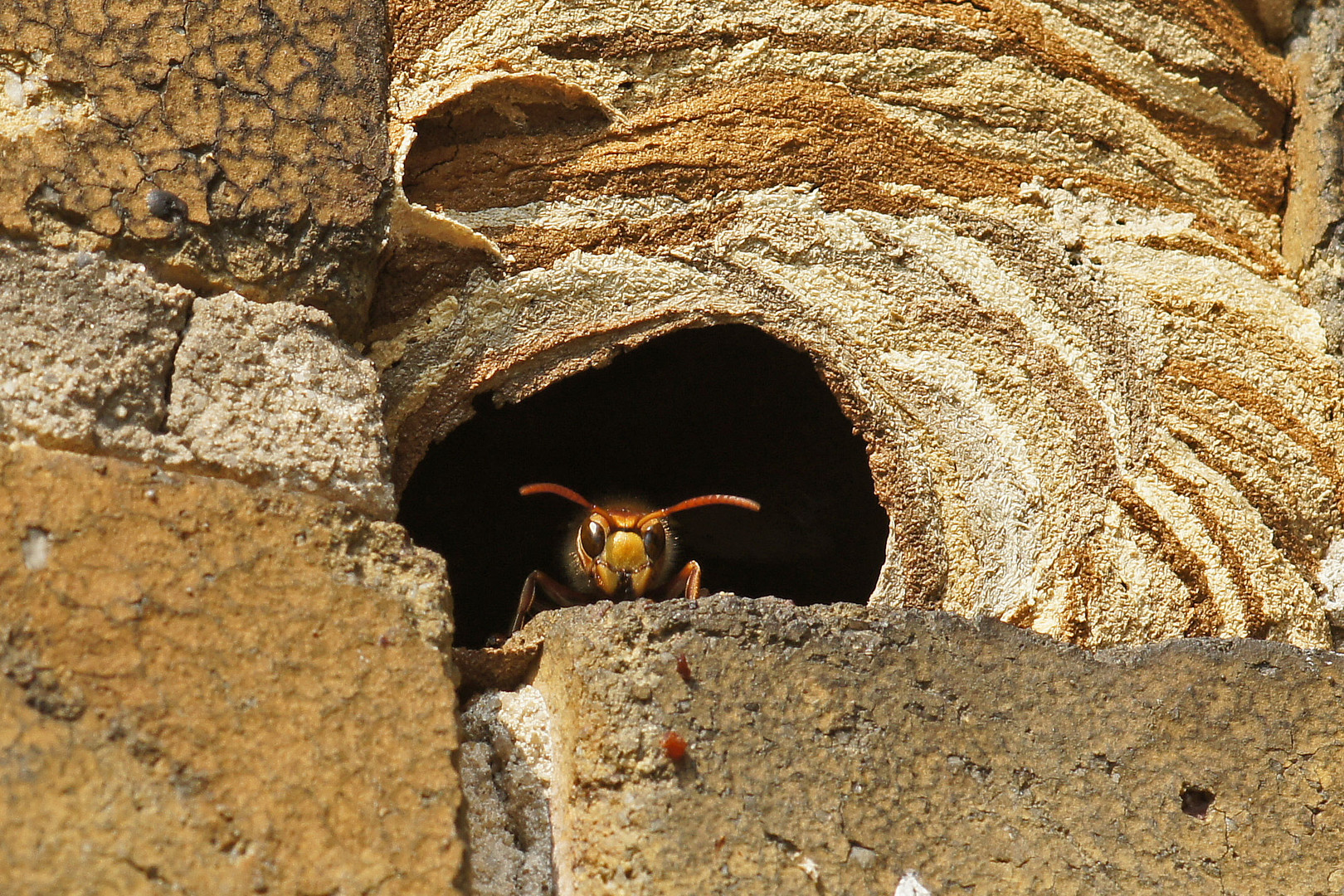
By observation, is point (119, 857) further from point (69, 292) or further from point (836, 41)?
point (836, 41)

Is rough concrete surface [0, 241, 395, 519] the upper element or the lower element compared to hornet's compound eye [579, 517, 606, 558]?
upper

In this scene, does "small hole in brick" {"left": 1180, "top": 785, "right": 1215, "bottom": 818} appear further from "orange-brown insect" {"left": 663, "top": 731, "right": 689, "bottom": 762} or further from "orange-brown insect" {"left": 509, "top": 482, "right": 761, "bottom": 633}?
"orange-brown insect" {"left": 509, "top": 482, "right": 761, "bottom": 633}

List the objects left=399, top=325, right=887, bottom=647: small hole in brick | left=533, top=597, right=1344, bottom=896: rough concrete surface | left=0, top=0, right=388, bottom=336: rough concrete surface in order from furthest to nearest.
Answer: left=399, top=325, right=887, bottom=647: small hole in brick
left=0, top=0, right=388, bottom=336: rough concrete surface
left=533, top=597, right=1344, bottom=896: rough concrete surface

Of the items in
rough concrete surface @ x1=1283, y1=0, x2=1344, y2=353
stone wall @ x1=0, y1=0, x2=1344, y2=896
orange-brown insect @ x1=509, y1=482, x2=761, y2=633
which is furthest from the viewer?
orange-brown insect @ x1=509, y1=482, x2=761, y2=633

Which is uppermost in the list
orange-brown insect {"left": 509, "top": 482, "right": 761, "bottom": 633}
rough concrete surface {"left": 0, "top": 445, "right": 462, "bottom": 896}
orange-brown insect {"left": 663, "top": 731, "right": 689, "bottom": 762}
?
rough concrete surface {"left": 0, "top": 445, "right": 462, "bottom": 896}

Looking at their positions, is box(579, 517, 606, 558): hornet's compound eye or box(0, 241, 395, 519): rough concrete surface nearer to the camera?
box(0, 241, 395, 519): rough concrete surface

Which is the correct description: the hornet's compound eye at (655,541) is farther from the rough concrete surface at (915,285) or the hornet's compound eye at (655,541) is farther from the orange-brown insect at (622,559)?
the rough concrete surface at (915,285)

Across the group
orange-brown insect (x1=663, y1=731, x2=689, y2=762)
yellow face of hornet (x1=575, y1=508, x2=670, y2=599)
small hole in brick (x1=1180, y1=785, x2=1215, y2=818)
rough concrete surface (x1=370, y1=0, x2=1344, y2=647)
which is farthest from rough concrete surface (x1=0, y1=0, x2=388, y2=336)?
small hole in brick (x1=1180, y1=785, x2=1215, y2=818)
